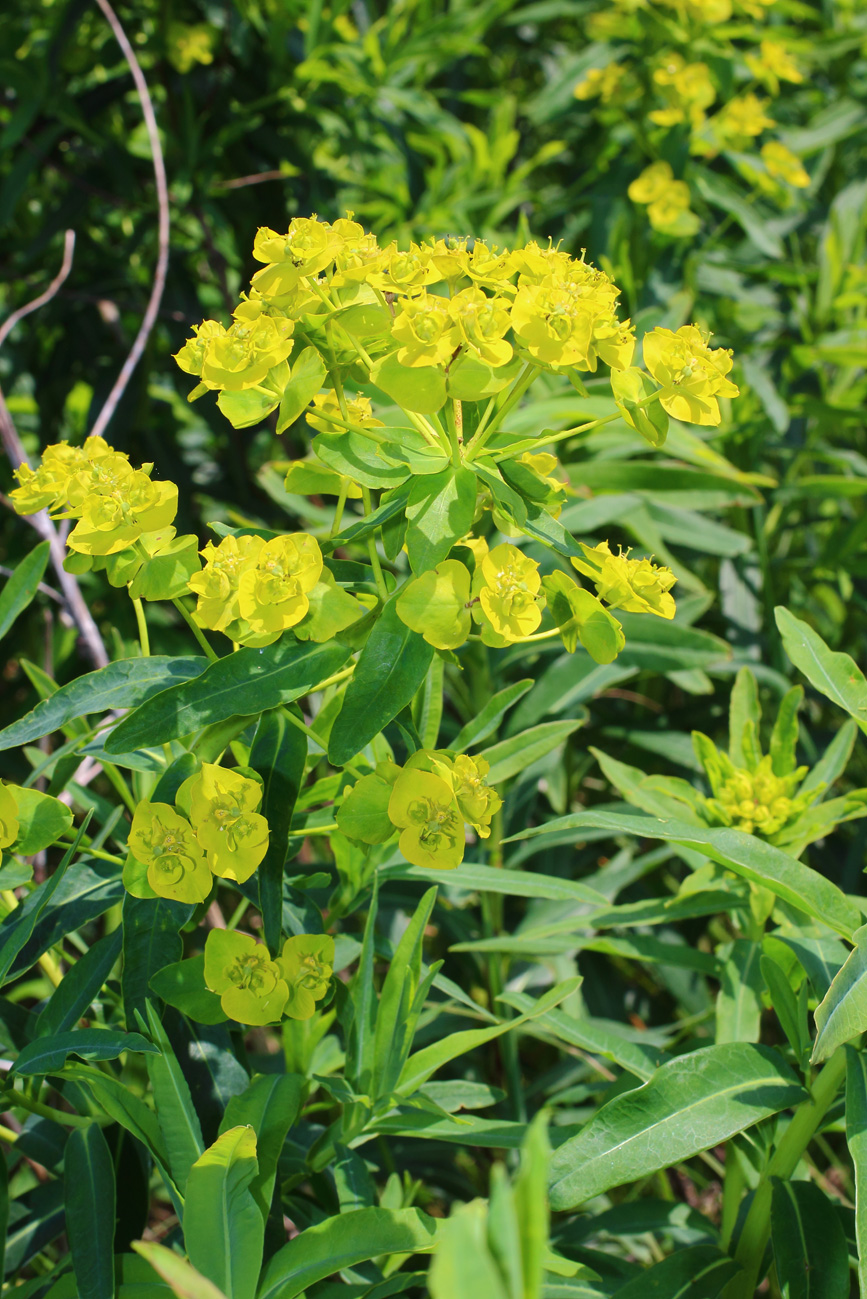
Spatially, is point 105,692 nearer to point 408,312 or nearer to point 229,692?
point 229,692

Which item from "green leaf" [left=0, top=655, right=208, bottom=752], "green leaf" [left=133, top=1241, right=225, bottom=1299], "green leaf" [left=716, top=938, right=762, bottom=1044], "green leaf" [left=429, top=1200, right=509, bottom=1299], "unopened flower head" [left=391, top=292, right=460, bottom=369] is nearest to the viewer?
"green leaf" [left=429, top=1200, right=509, bottom=1299]

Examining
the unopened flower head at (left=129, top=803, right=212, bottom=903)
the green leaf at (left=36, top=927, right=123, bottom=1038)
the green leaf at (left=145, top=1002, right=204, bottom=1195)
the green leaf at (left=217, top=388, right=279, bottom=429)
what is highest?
the green leaf at (left=217, top=388, right=279, bottom=429)

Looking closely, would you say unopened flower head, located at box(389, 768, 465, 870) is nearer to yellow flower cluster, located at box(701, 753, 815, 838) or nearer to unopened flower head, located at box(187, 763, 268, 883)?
unopened flower head, located at box(187, 763, 268, 883)

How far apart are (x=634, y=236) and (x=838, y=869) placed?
1399mm

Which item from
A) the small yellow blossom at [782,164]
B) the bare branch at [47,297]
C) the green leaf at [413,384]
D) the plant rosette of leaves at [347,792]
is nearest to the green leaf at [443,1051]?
the plant rosette of leaves at [347,792]

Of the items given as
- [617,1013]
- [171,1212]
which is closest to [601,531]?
[617,1013]

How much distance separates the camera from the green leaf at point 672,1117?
81cm

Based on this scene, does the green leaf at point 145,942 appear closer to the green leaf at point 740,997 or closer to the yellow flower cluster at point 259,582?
the yellow flower cluster at point 259,582

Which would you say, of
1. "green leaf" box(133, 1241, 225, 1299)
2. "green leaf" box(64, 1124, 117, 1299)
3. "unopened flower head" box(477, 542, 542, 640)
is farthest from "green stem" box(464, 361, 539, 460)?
"green leaf" box(64, 1124, 117, 1299)

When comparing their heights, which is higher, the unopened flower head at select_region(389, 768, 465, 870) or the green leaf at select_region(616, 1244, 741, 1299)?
the unopened flower head at select_region(389, 768, 465, 870)

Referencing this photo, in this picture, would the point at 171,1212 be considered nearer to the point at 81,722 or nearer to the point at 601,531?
the point at 81,722

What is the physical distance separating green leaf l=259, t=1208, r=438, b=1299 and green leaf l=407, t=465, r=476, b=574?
51 centimetres

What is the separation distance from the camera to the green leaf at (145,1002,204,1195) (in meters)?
0.82

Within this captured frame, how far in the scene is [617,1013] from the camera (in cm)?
176
